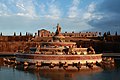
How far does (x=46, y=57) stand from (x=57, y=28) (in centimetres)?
1026

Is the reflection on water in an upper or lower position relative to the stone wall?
lower

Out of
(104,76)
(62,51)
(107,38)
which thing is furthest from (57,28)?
(107,38)

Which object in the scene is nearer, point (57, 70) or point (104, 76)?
point (104, 76)

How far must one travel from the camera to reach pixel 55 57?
151 ft

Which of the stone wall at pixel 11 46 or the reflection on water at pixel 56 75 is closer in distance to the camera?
the reflection on water at pixel 56 75

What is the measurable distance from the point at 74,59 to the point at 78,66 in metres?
1.95

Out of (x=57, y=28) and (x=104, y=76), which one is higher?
(x=57, y=28)

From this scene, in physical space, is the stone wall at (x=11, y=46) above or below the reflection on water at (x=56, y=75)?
above

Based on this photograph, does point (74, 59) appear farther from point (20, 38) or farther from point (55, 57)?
point (20, 38)

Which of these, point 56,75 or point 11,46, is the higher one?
point 11,46

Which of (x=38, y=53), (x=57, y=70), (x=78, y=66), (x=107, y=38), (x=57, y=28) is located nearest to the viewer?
(x=57, y=70)

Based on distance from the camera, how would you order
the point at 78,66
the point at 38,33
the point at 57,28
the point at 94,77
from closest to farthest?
the point at 94,77, the point at 78,66, the point at 57,28, the point at 38,33

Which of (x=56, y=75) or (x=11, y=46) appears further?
(x=11, y=46)

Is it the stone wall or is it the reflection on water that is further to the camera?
the stone wall
